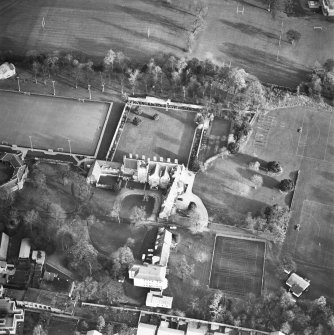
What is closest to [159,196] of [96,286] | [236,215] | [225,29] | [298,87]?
[236,215]

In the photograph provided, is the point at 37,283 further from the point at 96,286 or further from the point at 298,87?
the point at 298,87

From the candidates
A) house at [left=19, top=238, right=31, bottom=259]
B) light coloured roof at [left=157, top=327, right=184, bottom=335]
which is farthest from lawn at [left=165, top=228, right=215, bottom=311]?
house at [left=19, top=238, right=31, bottom=259]

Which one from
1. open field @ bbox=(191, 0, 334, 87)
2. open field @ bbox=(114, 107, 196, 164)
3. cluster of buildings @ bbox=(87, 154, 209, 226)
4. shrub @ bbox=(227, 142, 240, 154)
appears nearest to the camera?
cluster of buildings @ bbox=(87, 154, 209, 226)

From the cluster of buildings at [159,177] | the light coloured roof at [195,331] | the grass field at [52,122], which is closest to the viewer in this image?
the light coloured roof at [195,331]

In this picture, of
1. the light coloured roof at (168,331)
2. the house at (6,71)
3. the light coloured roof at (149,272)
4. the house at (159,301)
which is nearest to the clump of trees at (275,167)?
the light coloured roof at (149,272)

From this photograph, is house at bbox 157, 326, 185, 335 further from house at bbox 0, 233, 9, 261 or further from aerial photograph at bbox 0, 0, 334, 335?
house at bbox 0, 233, 9, 261

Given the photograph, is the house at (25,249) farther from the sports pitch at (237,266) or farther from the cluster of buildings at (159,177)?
the sports pitch at (237,266)
